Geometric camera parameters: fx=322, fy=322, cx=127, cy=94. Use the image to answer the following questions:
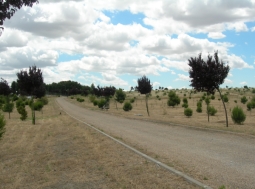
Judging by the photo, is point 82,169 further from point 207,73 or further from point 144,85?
point 144,85

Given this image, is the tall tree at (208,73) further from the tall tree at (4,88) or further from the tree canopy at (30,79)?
the tall tree at (4,88)

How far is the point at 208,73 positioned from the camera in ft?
68.4

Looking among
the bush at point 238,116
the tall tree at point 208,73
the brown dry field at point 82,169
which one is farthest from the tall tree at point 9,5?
the bush at point 238,116

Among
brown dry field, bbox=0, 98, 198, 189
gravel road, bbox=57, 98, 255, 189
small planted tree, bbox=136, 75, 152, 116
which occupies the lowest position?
brown dry field, bbox=0, 98, 198, 189

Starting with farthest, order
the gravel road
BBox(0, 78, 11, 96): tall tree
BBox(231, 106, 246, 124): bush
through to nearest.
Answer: BBox(0, 78, 11, 96): tall tree < BBox(231, 106, 246, 124): bush < the gravel road

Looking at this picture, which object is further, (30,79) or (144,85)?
(144,85)

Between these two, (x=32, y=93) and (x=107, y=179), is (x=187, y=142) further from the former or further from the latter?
(x=32, y=93)

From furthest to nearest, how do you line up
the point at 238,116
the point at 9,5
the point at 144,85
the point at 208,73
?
the point at 144,85, the point at 238,116, the point at 208,73, the point at 9,5

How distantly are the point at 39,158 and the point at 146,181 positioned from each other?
5066mm

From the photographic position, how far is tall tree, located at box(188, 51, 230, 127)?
20.8m

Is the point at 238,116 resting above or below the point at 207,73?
below

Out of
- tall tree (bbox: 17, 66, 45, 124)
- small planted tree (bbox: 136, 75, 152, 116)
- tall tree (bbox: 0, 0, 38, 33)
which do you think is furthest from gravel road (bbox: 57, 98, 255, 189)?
small planted tree (bbox: 136, 75, 152, 116)

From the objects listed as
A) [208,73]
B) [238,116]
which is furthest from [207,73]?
[238,116]

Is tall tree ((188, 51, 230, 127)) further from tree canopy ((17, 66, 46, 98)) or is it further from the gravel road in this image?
tree canopy ((17, 66, 46, 98))
